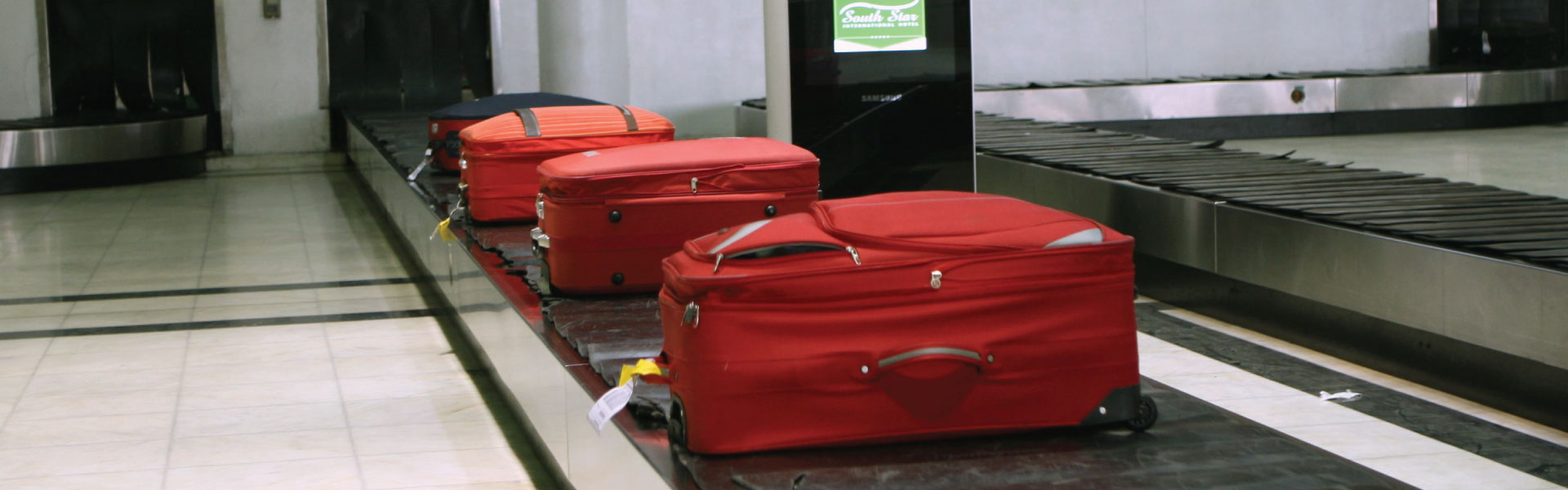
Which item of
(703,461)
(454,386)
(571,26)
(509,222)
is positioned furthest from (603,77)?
(703,461)

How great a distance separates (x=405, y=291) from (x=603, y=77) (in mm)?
4076

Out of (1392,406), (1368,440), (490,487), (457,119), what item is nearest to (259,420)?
(490,487)

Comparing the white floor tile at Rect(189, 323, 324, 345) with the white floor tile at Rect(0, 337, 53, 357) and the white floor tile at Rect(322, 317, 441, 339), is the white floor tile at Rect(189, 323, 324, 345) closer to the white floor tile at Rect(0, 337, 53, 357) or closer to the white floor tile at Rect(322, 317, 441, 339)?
the white floor tile at Rect(322, 317, 441, 339)

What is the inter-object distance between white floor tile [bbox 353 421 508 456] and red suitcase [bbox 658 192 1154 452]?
5.15ft

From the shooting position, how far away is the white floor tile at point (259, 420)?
3.83 m

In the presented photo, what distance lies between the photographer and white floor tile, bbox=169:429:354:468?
3.53m

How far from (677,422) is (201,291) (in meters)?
4.72

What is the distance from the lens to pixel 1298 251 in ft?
14.3

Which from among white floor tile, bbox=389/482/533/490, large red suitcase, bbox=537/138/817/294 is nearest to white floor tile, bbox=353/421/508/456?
white floor tile, bbox=389/482/533/490

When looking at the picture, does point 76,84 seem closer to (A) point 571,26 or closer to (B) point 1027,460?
(A) point 571,26

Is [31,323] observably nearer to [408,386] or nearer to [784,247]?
[408,386]

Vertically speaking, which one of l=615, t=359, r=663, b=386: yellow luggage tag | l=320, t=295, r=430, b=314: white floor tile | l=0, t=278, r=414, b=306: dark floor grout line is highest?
l=615, t=359, r=663, b=386: yellow luggage tag

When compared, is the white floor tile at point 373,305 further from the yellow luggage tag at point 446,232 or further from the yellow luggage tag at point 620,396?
the yellow luggage tag at point 620,396

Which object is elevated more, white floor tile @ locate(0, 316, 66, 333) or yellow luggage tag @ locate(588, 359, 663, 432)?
yellow luggage tag @ locate(588, 359, 663, 432)
